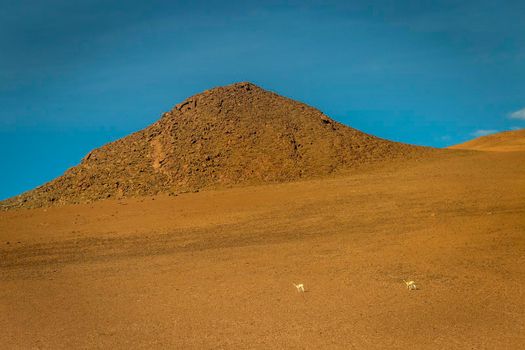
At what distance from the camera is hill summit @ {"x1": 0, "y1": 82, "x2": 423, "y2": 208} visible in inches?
1252

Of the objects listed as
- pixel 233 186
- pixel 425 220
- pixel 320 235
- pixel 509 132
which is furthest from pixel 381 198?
pixel 509 132

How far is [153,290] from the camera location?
12844 millimetres

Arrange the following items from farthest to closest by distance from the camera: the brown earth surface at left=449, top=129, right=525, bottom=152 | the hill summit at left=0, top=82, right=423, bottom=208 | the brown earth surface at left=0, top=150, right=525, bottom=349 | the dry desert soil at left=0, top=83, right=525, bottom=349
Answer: the brown earth surface at left=449, top=129, right=525, bottom=152 < the hill summit at left=0, top=82, right=423, bottom=208 < the dry desert soil at left=0, top=83, right=525, bottom=349 < the brown earth surface at left=0, top=150, right=525, bottom=349

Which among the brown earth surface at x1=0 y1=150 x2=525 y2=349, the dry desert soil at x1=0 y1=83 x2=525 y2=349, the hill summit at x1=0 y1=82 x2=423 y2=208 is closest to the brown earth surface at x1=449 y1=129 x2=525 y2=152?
the dry desert soil at x1=0 y1=83 x2=525 y2=349

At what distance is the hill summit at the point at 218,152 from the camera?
1252 inches

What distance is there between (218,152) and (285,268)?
814 inches

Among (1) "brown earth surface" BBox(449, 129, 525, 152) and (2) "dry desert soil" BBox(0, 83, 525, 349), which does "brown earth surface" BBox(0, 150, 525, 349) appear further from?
(1) "brown earth surface" BBox(449, 129, 525, 152)

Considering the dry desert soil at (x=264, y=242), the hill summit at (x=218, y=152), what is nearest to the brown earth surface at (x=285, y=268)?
the dry desert soil at (x=264, y=242)

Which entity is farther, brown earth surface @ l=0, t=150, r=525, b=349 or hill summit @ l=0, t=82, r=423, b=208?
hill summit @ l=0, t=82, r=423, b=208

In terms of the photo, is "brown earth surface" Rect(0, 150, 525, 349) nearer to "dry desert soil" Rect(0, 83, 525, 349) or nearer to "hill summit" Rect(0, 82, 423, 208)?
"dry desert soil" Rect(0, 83, 525, 349)

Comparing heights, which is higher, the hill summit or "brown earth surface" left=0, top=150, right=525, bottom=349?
the hill summit

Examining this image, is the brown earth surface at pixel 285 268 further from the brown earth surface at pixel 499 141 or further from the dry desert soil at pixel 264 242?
the brown earth surface at pixel 499 141

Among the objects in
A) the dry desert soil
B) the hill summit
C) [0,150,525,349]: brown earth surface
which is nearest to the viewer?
[0,150,525,349]: brown earth surface

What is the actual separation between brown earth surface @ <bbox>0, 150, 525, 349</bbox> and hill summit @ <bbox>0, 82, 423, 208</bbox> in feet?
11.2
